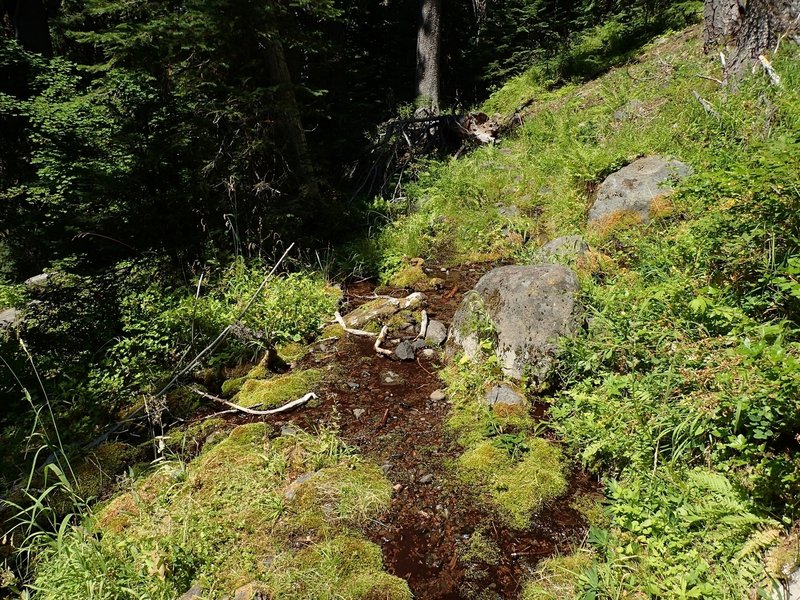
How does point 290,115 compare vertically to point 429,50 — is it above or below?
below

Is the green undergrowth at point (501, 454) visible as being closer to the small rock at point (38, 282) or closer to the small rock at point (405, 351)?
the small rock at point (405, 351)

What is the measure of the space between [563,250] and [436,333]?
1.80 meters

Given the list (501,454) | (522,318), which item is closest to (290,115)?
(522,318)

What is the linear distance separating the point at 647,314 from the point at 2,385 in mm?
6158

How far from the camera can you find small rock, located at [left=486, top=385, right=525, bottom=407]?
372 centimetres

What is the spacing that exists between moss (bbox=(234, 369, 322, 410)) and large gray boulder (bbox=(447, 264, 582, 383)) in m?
1.41

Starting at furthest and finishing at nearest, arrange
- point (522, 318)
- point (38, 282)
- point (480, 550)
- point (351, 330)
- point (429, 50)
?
point (429, 50) → point (38, 282) → point (351, 330) → point (522, 318) → point (480, 550)

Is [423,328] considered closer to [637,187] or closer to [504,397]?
[504,397]

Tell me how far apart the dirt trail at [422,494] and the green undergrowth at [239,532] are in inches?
5.7

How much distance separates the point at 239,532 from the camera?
113 inches

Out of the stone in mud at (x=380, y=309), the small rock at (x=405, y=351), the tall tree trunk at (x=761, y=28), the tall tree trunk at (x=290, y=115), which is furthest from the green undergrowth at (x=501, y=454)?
the tall tree trunk at (x=761, y=28)

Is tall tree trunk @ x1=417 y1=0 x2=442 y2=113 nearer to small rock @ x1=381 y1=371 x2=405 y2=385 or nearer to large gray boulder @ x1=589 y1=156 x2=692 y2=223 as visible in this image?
large gray boulder @ x1=589 y1=156 x2=692 y2=223

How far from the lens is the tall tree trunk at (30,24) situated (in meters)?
10.4

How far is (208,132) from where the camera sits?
20.4 feet
